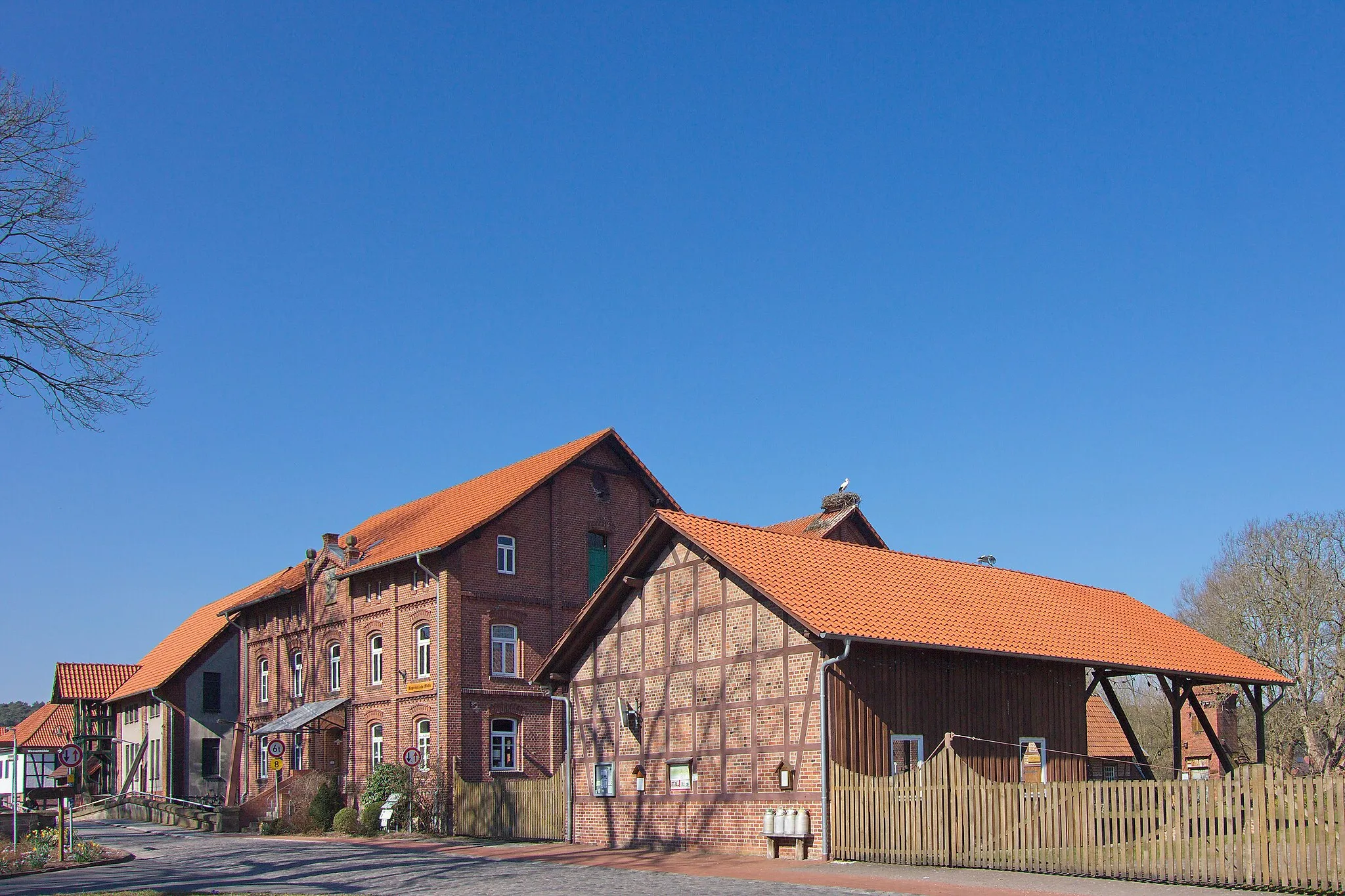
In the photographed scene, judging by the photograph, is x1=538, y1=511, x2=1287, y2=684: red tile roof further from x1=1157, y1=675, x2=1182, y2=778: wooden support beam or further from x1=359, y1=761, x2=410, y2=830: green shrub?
x1=359, y1=761, x2=410, y2=830: green shrub

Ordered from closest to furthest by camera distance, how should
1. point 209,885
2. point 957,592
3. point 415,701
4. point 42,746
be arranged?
point 209,885 → point 957,592 → point 415,701 → point 42,746

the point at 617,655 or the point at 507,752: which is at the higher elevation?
the point at 617,655

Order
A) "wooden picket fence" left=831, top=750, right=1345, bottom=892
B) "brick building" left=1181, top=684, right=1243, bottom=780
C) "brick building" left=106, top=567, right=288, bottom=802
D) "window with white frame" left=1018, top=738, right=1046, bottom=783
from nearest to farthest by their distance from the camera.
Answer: "wooden picket fence" left=831, top=750, right=1345, bottom=892 → "window with white frame" left=1018, top=738, right=1046, bottom=783 → "brick building" left=1181, top=684, right=1243, bottom=780 → "brick building" left=106, top=567, right=288, bottom=802

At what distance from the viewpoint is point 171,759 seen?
48.5 metres

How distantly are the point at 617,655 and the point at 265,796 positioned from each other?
645 inches

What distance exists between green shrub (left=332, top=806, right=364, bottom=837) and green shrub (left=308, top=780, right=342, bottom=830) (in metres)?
0.68

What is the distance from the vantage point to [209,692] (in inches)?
1951

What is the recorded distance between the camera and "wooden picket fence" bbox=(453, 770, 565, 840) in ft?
92.6

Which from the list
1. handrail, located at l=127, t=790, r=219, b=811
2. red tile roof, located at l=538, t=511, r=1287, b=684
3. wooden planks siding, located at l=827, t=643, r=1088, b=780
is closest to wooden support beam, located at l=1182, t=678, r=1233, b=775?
red tile roof, located at l=538, t=511, r=1287, b=684

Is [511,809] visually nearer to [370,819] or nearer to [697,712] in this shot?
[370,819]

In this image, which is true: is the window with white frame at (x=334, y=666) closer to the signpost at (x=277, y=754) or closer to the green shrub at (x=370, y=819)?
the signpost at (x=277, y=754)

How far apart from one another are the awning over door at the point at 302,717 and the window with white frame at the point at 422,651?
4.02 meters

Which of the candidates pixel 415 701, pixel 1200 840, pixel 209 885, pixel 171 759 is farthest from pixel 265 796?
pixel 1200 840

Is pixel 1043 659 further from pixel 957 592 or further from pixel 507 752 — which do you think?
pixel 507 752
